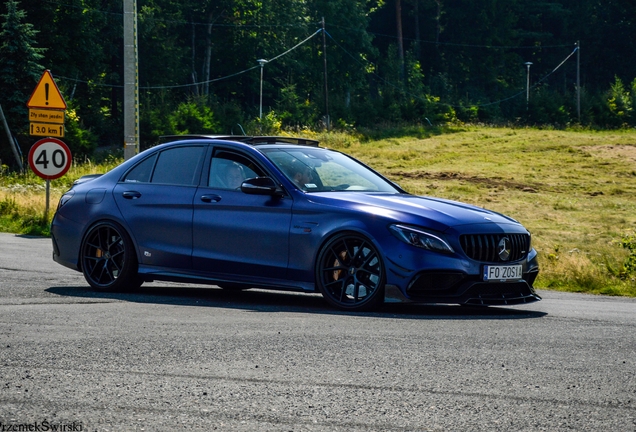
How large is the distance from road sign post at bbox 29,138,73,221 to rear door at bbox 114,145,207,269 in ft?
33.1

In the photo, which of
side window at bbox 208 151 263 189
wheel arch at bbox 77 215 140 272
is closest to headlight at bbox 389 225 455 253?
side window at bbox 208 151 263 189

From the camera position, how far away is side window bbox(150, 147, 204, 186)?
10.0 metres

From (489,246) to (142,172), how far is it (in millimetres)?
3812

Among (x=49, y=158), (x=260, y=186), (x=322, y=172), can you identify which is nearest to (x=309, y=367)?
(x=260, y=186)

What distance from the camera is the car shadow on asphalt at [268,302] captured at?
8.76m

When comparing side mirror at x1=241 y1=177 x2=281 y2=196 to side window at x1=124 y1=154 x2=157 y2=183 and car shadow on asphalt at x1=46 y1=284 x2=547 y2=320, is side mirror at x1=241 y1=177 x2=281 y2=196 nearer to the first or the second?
car shadow on asphalt at x1=46 y1=284 x2=547 y2=320

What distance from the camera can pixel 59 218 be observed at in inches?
428

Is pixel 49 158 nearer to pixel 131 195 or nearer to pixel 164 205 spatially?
pixel 131 195

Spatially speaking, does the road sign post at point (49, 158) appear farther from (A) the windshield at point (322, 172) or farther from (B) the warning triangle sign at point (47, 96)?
(A) the windshield at point (322, 172)

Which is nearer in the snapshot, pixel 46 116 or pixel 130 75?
pixel 130 75

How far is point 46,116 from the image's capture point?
832 inches

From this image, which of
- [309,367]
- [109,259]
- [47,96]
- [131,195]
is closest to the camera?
[309,367]

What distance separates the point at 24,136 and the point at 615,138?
3535 centimetres

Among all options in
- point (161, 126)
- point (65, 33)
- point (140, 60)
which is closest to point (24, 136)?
point (161, 126)
